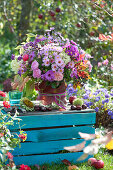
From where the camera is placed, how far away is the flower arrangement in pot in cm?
220

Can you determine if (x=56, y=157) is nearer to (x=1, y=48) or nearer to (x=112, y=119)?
(x=112, y=119)

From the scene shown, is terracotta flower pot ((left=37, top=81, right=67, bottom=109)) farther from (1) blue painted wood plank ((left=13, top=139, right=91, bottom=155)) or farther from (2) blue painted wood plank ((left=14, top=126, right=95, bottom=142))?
(1) blue painted wood plank ((left=13, top=139, right=91, bottom=155))

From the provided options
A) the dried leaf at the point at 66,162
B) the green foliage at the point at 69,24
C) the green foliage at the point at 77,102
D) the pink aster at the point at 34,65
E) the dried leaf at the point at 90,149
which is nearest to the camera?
the dried leaf at the point at 90,149

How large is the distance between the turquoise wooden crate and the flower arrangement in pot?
0.55 ft

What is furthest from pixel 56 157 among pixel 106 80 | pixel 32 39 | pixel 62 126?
pixel 106 80

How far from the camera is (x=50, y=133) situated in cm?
228

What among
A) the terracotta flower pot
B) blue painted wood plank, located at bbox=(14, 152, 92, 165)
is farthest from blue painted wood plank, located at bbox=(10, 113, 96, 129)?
blue painted wood plank, located at bbox=(14, 152, 92, 165)

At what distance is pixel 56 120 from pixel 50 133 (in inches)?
4.9

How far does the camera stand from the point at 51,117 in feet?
7.40

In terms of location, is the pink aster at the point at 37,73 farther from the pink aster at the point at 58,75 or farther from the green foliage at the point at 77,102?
the green foliage at the point at 77,102

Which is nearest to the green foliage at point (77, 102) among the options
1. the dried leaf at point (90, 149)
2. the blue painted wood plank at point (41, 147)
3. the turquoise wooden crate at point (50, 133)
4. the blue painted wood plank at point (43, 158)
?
the turquoise wooden crate at point (50, 133)

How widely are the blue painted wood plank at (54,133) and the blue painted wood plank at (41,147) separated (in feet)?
0.11

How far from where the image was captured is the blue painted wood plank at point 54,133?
7.34 feet

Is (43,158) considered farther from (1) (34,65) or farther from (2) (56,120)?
(1) (34,65)
